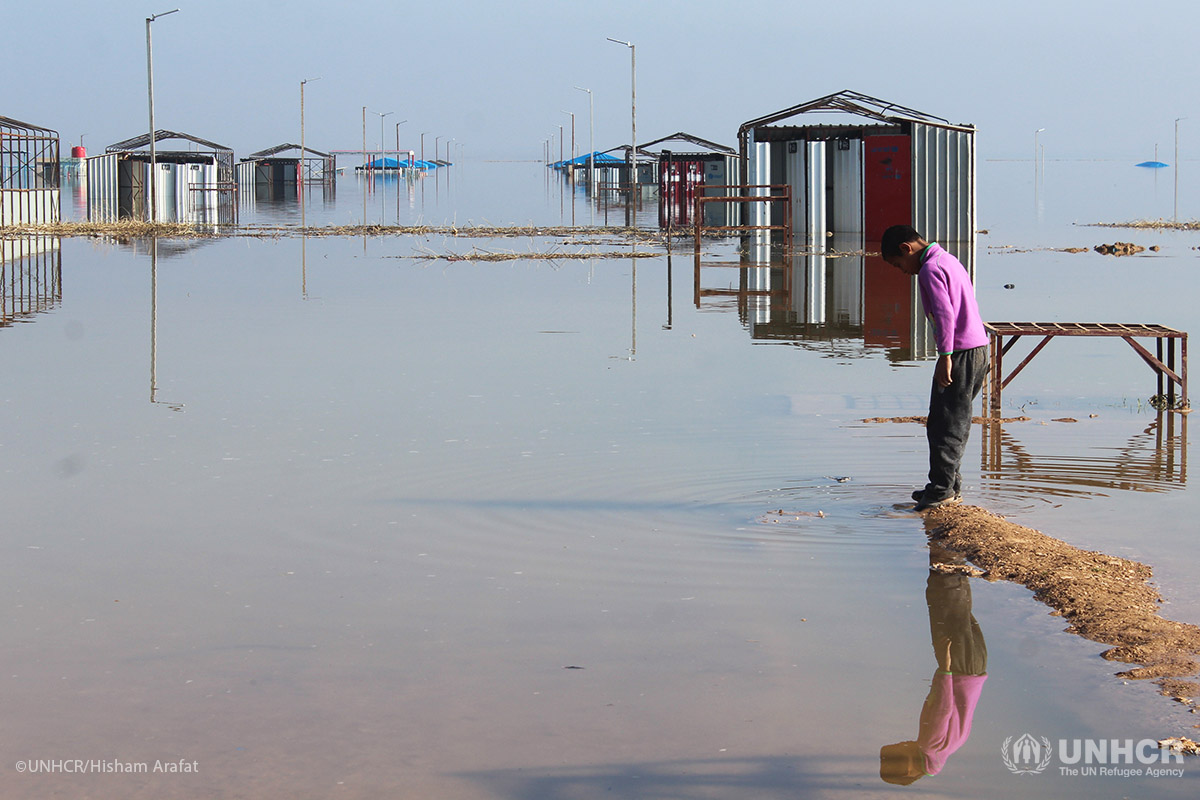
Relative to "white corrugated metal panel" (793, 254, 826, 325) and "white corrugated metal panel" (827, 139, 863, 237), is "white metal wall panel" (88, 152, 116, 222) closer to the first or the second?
"white corrugated metal panel" (827, 139, 863, 237)

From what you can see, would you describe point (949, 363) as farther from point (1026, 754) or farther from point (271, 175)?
point (271, 175)

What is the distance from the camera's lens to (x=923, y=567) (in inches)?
283

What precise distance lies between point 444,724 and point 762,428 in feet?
20.2

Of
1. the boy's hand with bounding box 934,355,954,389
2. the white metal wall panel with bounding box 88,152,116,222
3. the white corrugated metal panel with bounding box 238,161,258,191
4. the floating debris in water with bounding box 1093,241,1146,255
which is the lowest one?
the boy's hand with bounding box 934,355,954,389

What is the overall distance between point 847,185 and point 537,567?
27.7m

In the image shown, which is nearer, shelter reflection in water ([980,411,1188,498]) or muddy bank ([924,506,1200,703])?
muddy bank ([924,506,1200,703])

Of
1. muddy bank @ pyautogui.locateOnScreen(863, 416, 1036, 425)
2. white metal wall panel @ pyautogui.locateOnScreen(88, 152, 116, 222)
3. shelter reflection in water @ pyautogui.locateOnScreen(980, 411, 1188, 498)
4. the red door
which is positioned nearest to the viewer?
shelter reflection in water @ pyautogui.locateOnScreen(980, 411, 1188, 498)

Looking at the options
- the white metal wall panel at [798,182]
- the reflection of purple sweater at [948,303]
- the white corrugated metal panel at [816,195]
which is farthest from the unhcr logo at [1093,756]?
the white metal wall panel at [798,182]

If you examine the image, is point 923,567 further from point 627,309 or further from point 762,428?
point 627,309

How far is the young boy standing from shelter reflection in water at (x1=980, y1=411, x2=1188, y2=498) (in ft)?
2.58

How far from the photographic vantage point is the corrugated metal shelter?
29.6 meters

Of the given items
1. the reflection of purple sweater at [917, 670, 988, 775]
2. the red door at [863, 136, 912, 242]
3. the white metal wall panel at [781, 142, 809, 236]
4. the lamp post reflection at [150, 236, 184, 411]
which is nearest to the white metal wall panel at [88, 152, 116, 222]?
the lamp post reflection at [150, 236, 184, 411]

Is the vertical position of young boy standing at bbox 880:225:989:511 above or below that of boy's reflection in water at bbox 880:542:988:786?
above

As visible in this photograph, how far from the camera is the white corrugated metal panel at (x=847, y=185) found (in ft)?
108
